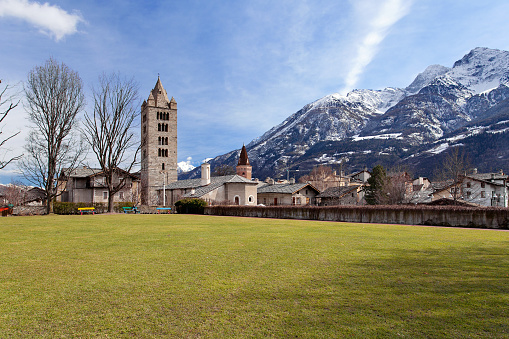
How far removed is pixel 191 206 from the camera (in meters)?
45.7

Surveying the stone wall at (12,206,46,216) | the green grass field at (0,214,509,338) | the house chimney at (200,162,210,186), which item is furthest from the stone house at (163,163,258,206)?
the green grass field at (0,214,509,338)

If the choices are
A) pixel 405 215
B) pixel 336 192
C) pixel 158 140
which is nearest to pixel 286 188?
pixel 336 192

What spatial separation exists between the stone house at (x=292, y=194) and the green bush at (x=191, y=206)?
68.6ft

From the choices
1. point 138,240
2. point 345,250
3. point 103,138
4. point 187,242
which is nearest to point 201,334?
point 345,250

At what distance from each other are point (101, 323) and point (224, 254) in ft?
17.7

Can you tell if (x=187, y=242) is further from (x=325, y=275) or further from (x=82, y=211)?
(x=82, y=211)

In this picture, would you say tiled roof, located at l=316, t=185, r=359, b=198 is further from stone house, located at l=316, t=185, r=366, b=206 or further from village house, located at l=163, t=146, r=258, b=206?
village house, located at l=163, t=146, r=258, b=206

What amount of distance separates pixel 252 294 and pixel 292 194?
56428mm

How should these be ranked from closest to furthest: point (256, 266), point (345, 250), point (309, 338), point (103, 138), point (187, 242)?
1. point (309, 338)
2. point (256, 266)
3. point (345, 250)
4. point (187, 242)
5. point (103, 138)

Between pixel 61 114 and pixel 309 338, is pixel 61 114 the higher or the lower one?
the higher one

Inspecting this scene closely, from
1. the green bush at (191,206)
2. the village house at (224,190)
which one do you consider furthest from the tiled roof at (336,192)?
the green bush at (191,206)

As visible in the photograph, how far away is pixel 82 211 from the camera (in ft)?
127

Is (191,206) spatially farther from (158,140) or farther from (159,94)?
(159,94)

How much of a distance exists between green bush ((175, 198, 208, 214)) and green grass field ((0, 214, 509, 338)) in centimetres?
3453
